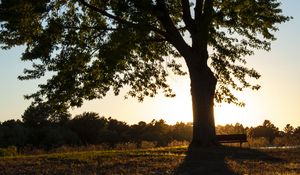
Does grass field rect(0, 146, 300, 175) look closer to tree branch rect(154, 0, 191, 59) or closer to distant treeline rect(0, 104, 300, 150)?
tree branch rect(154, 0, 191, 59)

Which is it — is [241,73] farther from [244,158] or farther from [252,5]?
[244,158]

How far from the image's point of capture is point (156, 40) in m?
30.8

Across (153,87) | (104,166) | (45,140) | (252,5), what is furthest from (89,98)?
(45,140)

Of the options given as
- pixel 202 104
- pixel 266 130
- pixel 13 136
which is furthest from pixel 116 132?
pixel 202 104

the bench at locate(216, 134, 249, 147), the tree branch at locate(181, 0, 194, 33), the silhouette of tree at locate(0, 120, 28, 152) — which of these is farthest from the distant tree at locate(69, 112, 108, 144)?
the tree branch at locate(181, 0, 194, 33)

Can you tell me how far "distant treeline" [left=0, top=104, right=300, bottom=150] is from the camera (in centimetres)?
5693

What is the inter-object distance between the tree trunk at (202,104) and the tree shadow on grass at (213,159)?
113 centimetres

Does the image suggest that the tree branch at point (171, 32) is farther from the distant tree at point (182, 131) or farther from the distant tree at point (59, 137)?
the distant tree at point (182, 131)

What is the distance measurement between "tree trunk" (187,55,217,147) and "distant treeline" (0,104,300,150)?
19038 millimetres

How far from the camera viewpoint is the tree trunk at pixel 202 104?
2901 centimetres

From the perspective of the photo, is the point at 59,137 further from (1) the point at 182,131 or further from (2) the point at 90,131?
(1) the point at 182,131

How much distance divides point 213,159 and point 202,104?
6.53 m

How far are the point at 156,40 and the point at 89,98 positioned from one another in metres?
4.70

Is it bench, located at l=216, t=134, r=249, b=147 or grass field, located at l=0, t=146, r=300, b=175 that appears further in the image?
bench, located at l=216, t=134, r=249, b=147
